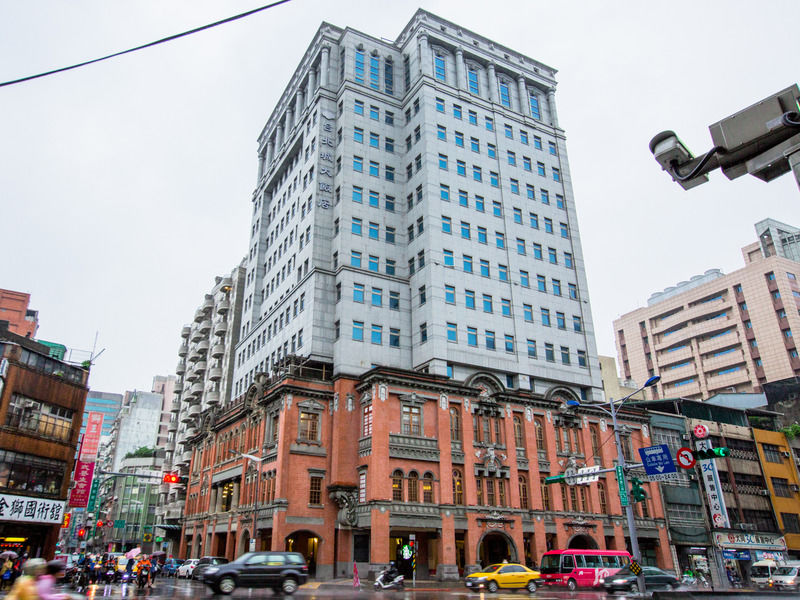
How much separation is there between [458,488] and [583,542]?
46.2 feet

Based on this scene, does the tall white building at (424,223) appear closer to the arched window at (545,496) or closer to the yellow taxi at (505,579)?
the arched window at (545,496)

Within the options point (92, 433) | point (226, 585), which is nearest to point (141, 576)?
point (226, 585)

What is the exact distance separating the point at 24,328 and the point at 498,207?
2952 inches

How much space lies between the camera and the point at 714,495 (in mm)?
57812

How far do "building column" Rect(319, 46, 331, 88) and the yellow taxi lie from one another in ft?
169

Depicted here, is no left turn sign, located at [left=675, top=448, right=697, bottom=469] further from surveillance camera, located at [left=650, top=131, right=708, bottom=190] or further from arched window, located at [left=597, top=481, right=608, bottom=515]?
arched window, located at [left=597, top=481, right=608, bottom=515]

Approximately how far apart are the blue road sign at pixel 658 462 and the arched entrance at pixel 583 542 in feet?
88.7

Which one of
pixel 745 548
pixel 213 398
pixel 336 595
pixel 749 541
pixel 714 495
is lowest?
pixel 336 595

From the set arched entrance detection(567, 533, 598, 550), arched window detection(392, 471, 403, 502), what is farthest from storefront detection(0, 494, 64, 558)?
arched entrance detection(567, 533, 598, 550)

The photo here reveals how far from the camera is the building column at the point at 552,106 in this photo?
72188 mm

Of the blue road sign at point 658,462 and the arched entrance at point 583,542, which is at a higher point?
the blue road sign at point 658,462

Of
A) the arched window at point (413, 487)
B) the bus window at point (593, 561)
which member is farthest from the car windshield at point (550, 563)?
the arched window at point (413, 487)

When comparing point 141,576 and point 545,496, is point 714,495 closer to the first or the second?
point 545,496

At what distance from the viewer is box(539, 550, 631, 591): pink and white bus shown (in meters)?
36.6
